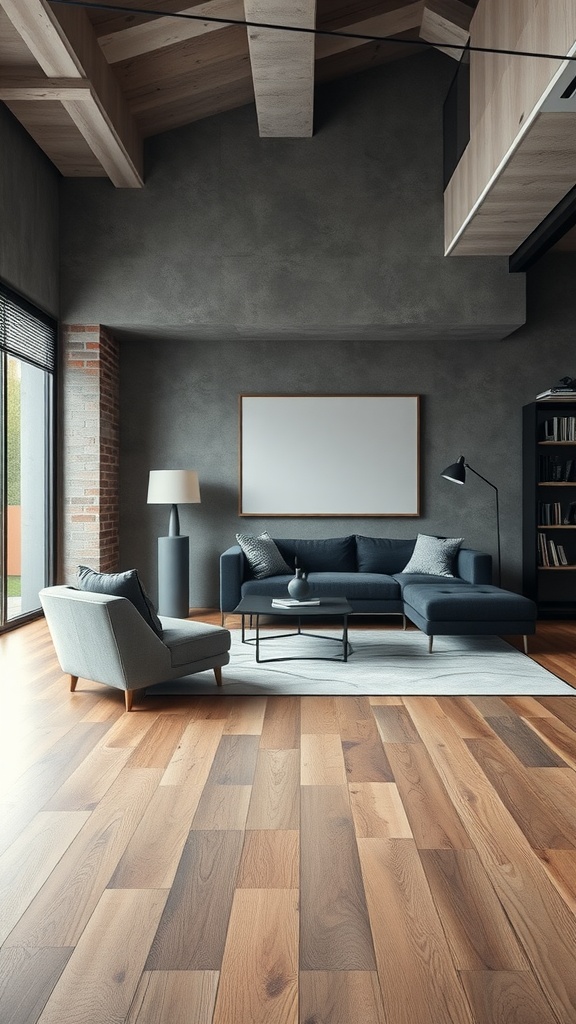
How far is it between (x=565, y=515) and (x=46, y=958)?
22.0ft

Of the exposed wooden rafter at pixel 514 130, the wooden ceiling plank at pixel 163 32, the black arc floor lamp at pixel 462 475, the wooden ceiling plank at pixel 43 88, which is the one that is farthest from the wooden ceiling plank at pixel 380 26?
the black arc floor lamp at pixel 462 475

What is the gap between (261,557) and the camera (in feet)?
23.5

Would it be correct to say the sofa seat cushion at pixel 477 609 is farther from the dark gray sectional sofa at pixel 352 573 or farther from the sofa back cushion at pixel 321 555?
the sofa back cushion at pixel 321 555

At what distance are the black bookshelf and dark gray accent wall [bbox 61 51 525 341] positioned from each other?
3.24 ft

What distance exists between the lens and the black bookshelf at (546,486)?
7473 mm

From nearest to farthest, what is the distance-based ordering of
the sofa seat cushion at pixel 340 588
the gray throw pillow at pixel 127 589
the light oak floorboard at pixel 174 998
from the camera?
the light oak floorboard at pixel 174 998 → the gray throw pillow at pixel 127 589 → the sofa seat cushion at pixel 340 588

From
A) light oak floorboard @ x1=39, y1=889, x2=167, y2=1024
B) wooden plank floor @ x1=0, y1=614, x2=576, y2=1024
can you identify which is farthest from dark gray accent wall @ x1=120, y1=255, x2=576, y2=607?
light oak floorboard @ x1=39, y1=889, x2=167, y2=1024

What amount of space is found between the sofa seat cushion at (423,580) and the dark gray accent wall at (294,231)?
219cm

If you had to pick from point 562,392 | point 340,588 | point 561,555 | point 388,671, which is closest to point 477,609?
point 388,671

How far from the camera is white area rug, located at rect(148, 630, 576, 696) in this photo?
15.2 ft

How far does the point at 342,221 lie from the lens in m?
7.20

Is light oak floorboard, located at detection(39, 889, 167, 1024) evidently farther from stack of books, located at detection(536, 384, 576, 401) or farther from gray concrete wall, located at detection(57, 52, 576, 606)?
stack of books, located at detection(536, 384, 576, 401)

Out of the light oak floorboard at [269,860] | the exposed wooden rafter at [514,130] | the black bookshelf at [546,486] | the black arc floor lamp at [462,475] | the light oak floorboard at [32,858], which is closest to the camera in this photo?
the light oak floorboard at [32,858]

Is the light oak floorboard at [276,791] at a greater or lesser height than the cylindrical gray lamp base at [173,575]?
lesser
